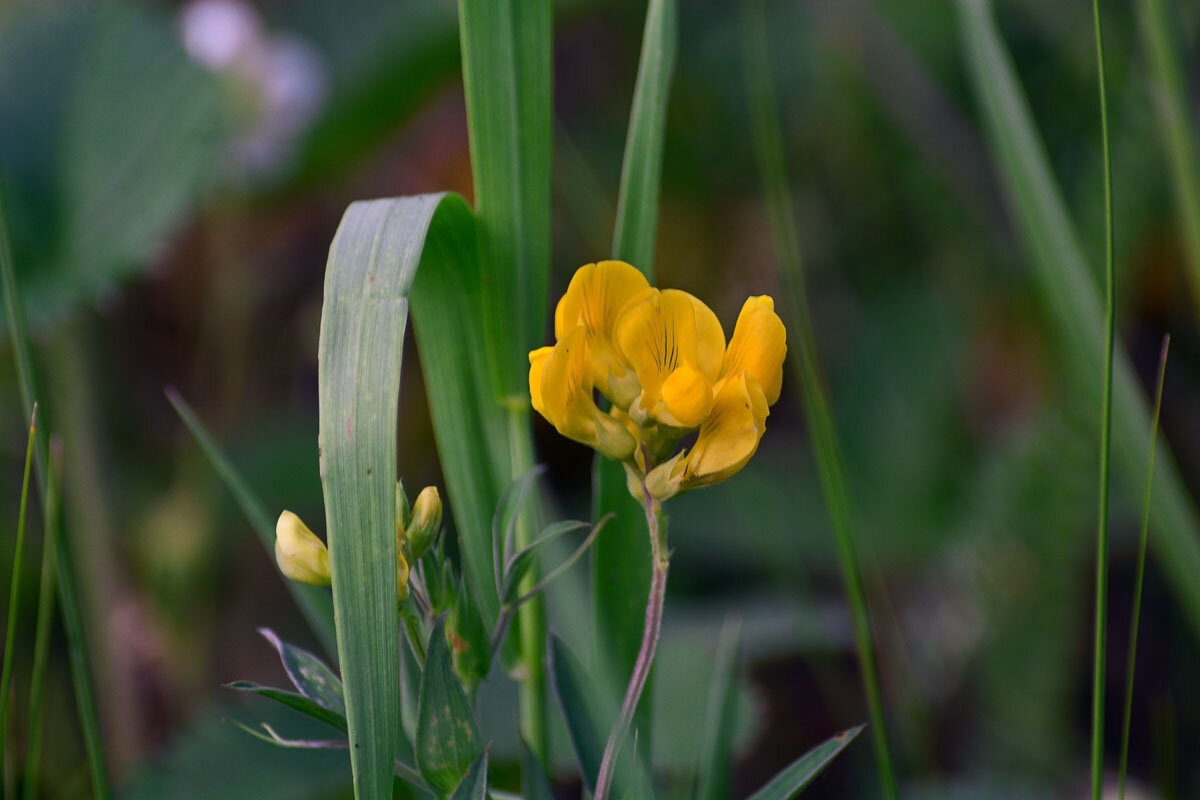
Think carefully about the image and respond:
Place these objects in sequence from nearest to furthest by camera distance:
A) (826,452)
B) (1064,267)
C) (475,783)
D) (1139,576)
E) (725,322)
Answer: (475,783), (1139,576), (826,452), (1064,267), (725,322)

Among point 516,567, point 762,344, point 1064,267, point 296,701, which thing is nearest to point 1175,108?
point 1064,267

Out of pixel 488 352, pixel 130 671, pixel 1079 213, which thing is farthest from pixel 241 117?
pixel 1079 213

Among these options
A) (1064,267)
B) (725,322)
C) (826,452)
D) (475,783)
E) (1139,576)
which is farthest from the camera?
(725,322)

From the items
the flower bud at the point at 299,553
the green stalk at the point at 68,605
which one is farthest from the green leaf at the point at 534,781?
the green stalk at the point at 68,605

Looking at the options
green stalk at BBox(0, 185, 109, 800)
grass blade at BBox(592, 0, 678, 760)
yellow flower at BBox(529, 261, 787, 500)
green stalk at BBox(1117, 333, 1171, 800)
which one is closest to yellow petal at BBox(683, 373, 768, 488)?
yellow flower at BBox(529, 261, 787, 500)

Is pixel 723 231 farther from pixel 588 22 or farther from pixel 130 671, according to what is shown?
pixel 130 671

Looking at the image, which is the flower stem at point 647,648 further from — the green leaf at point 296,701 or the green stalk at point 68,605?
the green stalk at point 68,605

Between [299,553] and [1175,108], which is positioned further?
[1175,108]

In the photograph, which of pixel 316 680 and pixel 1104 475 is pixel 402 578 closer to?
pixel 316 680
